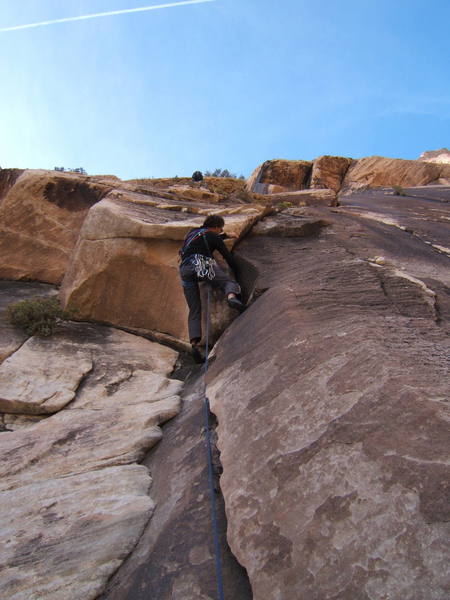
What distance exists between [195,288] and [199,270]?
0.35 m

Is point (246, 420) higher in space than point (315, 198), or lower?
lower

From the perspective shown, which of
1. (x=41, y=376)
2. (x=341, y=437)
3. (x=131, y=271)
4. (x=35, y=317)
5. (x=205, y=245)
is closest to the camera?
(x=341, y=437)

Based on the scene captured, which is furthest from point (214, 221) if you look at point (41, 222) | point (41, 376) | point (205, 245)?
point (41, 222)

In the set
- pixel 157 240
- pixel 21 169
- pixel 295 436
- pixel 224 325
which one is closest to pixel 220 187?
pixel 21 169

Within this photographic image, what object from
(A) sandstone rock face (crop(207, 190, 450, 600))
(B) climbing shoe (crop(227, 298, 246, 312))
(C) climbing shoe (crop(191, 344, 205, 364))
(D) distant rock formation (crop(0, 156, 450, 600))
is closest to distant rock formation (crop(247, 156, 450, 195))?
(D) distant rock formation (crop(0, 156, 450, 600))

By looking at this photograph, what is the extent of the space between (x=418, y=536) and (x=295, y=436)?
99 cm

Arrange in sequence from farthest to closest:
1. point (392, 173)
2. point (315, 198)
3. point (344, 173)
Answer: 1. point (344, 173)
2. point (392, 173)
3. point (315, 198)

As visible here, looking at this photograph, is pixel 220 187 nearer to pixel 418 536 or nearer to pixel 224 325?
pixel 224 325

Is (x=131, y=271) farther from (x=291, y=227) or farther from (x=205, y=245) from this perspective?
(x=291, y=227)

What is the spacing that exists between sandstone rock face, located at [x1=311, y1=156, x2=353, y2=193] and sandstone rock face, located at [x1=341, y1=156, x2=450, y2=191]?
2.52 ft

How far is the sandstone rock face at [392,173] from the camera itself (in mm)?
25594

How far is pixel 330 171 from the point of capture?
28469 mm

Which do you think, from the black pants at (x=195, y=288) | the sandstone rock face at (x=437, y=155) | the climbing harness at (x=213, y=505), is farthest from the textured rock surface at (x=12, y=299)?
the sandstone rock face at (x=437, y=155)

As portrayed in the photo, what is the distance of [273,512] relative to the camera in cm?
227
